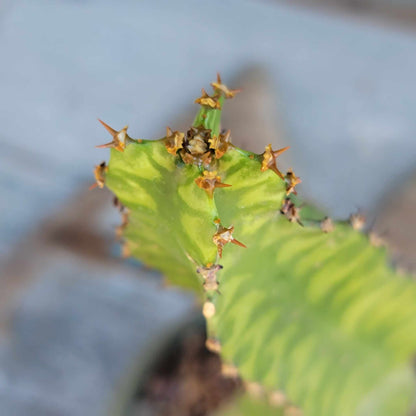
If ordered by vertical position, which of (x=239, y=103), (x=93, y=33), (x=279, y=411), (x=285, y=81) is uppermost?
(x=93, y=33)

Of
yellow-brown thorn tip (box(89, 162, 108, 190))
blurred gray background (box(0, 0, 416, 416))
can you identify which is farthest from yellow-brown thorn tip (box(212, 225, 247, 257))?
blurred gray background (box(0, 0, 416, 416))

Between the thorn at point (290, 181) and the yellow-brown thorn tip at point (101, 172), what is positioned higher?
A: the yellow-brown thorn tip at point (101, 172)

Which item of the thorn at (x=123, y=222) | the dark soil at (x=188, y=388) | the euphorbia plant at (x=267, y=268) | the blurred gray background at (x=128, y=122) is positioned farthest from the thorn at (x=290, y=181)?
the blurred gray background at (x=128, y=122)

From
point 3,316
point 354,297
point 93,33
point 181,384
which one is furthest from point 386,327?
point 93,33

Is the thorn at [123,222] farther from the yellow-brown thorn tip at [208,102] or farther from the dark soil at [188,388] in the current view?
the dark soil at [188,388]

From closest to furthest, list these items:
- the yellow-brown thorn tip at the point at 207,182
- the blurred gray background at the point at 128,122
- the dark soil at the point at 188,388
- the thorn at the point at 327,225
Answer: the yellow-brown thorn tip at the point at 207,182, the thorn at the point at 327,225, the dark soil at the point at 188,388, the blurred gray background at the point at 128,122

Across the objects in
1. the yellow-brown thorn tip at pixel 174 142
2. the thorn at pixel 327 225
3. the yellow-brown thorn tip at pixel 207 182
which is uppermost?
the thorn at pixel 327 225

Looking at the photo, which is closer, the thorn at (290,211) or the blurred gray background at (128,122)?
the thorn at (290,211)

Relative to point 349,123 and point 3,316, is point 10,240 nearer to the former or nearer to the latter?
point 3,316
